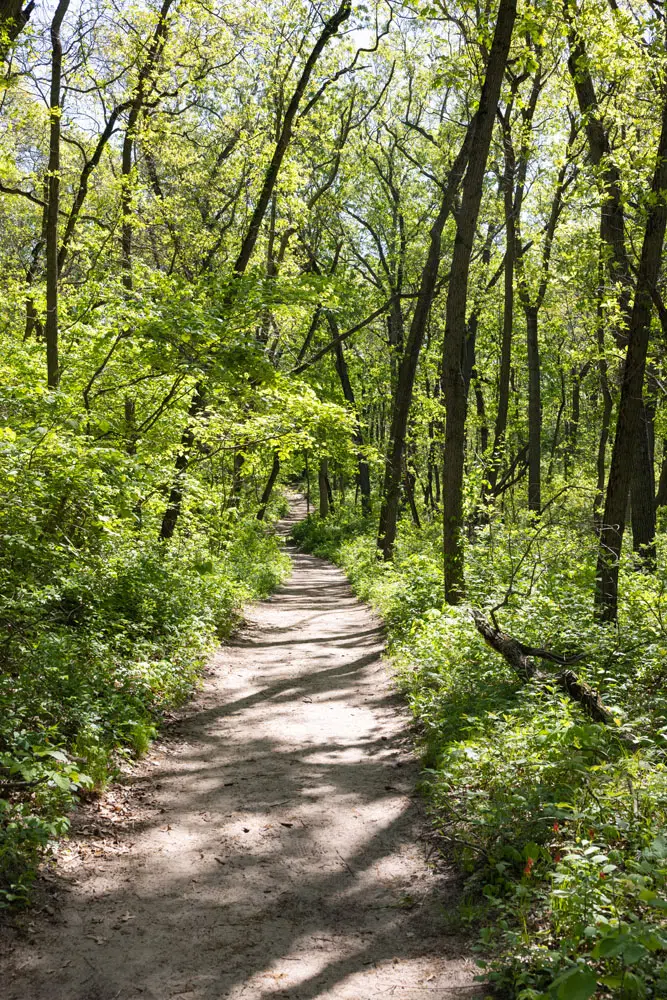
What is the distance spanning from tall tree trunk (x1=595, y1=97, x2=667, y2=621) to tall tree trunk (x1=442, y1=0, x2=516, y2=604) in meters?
2.25

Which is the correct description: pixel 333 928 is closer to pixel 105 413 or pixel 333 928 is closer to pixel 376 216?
pixel 105 413

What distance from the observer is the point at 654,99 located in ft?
30.2

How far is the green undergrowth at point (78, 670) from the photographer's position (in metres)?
4.18

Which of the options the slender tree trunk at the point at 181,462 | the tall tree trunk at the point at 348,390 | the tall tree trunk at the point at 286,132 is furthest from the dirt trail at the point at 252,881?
the tall tree trunk at the point at 348,390

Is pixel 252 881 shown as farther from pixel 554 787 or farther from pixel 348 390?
pixel 348 390

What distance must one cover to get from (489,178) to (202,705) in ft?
51.8

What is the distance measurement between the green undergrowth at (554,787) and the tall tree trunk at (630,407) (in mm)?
457

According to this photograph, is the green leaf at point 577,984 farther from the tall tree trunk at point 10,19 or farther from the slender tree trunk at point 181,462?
the slender tree trunk at point 181,462

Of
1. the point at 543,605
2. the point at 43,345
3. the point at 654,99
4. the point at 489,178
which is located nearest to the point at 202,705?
the point at 543,605

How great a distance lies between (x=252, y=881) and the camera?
14.6ft

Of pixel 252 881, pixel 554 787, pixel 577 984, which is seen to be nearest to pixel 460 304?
pixel 554 787

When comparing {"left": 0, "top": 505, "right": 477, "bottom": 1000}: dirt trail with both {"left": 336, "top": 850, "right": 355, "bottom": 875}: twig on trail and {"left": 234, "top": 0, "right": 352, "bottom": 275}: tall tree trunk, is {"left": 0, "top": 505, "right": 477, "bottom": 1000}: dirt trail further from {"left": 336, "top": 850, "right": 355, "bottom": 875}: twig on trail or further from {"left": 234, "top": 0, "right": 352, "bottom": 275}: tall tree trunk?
{"left": 234, "top": 0, "right": 352, "bottom": 275}: tall tree trunk

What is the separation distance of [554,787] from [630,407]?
429 centimetres

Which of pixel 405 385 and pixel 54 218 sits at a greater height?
pixel 54 218
